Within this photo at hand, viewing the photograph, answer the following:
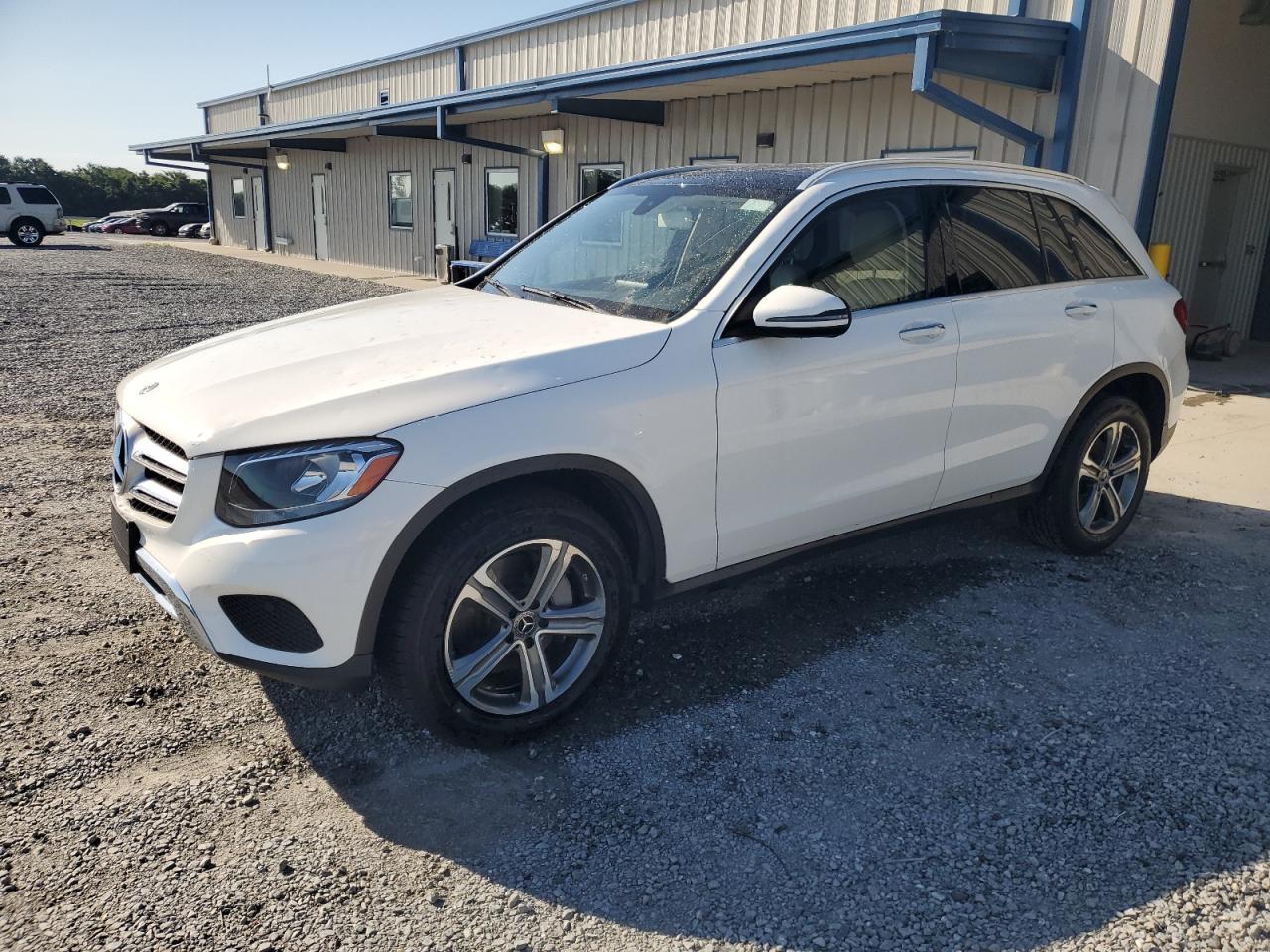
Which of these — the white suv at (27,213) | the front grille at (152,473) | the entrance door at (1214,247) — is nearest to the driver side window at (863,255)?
the front grille at (152,473)

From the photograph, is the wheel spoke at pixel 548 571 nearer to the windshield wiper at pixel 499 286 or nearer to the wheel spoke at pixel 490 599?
the wheel spoke at pixel 490 599

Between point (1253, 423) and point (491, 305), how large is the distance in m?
6.95

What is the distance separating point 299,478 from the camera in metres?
2.62

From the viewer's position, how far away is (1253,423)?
787 centimetres

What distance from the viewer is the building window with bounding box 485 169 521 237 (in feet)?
60.5

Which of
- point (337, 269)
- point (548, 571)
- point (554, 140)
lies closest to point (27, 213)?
point (337, 269)

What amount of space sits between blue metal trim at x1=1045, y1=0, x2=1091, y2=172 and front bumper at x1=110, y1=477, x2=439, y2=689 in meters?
8.79

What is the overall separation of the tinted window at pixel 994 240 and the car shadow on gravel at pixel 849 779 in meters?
1.43

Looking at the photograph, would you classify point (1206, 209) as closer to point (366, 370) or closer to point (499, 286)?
point (499, 286)

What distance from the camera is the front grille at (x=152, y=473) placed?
2.78 metres

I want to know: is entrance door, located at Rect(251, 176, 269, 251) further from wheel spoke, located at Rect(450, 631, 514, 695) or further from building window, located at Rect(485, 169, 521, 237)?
wheel spoke, located at Rect(450, 631, 514, 695)

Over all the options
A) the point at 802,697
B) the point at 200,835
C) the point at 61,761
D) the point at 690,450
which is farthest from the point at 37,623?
the point at 802,697

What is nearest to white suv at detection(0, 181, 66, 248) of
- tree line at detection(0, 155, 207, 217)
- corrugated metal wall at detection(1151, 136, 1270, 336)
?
tree line at detection(0, 155, 207, 217)

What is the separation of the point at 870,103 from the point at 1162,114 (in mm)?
3299
